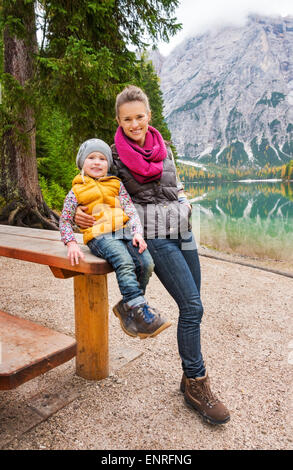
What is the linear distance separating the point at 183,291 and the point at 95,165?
107 cm

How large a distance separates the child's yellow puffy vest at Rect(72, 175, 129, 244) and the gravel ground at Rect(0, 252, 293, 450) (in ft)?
4.23

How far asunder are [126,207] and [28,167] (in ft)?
20.2

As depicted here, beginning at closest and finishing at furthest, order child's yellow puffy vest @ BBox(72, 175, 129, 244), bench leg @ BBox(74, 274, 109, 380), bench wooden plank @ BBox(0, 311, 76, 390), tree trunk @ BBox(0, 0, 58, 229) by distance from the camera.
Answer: bench wooden plank @ BBox(0, 311, 76, 390), child's yellow puffy vest @ BBox(72, 175, 129, 244), bench leg @ BBox(74, 274, 109, 380), tree trunk @ BBox(0, 0, 58, 229)

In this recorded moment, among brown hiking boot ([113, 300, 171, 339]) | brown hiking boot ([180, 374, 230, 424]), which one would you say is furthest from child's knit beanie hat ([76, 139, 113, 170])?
brown hiking boot ([180, 374, 230, 424])

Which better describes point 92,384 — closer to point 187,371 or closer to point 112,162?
point 187,371

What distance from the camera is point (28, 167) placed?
310 inches

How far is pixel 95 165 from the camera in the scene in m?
2.45

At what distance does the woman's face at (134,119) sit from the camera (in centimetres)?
238

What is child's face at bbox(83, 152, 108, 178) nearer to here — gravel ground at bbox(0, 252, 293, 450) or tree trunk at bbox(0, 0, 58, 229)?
gravel ground at bbox(0, 252, 293, 450)

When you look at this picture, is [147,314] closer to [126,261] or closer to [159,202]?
[126,261]

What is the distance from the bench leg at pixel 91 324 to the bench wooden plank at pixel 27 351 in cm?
54

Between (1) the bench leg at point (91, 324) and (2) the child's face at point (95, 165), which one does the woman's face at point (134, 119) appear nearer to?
(2) the child's face at point (95, 165)

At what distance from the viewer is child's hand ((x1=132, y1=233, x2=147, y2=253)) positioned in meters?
2.24

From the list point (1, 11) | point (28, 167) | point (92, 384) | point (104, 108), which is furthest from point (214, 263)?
point (1, 11)
